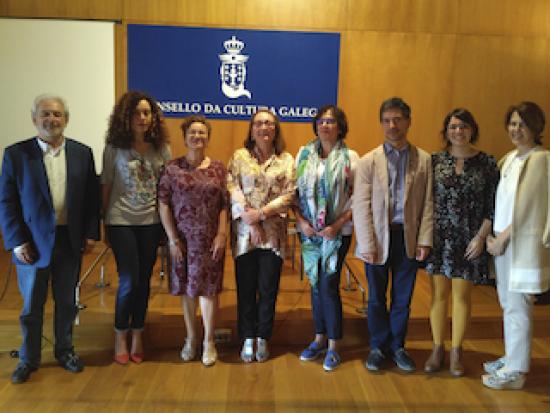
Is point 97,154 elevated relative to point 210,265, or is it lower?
elevated

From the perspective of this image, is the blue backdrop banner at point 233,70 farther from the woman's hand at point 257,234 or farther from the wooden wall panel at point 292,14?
the woman's hand at point 257,234

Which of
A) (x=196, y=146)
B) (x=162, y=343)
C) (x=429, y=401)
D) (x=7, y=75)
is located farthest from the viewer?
(x=7, y=75)

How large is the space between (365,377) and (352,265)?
5.79 feet

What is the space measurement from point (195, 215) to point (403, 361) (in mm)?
1406

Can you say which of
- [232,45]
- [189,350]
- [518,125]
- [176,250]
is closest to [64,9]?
[232,45]

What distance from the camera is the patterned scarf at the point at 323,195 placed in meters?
2.70

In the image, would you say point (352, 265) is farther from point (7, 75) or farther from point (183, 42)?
point (7, 75)

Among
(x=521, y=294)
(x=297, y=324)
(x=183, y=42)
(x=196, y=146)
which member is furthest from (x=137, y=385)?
(x=183, y=42)

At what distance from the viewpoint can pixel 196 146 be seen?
8.70 ft

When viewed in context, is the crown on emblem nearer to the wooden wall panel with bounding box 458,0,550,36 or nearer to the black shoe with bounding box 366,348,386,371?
the wooden wall panel with bounding box 458,0,550,36

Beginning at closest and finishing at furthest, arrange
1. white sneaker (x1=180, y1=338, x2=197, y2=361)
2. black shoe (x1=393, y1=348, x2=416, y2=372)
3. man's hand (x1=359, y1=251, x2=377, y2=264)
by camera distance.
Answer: man's hand (x1=359, y1=251, x2=377, y2=264)
black shoe (x1=393, y1=348, x2=416, y2=372)
white sneaker (x1=180, y1=338, x2=197, y2=361)

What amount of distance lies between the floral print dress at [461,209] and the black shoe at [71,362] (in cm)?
200

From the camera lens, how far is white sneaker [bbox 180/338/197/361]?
112 inches

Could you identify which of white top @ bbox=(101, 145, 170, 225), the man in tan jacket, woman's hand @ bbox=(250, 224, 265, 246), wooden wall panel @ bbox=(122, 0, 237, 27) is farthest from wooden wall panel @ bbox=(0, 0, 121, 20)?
the man in tan jacket
